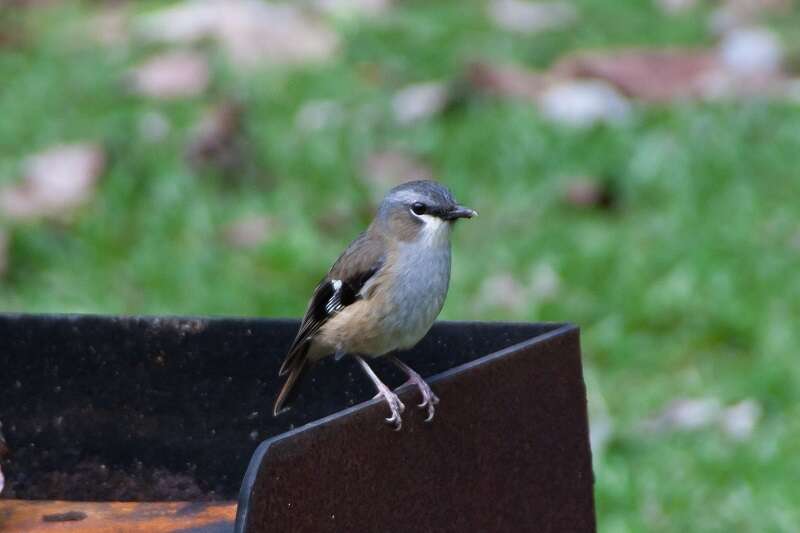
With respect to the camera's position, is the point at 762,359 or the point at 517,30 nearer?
the point at 762,359

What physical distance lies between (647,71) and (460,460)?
5.62 m

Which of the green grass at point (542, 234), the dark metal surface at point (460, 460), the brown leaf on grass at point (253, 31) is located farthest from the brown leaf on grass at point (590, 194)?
the dark metal surface at point (460, 460)

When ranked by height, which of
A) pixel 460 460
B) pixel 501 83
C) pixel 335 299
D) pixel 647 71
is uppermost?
pixel 460 460

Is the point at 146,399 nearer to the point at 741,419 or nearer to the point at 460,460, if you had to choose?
the point at 460,460

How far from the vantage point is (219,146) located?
7.65 meters

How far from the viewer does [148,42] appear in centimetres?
970

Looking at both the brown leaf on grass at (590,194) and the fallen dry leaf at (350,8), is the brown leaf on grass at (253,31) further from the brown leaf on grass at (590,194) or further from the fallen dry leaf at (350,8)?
the brown leaf on grass at (590,194)

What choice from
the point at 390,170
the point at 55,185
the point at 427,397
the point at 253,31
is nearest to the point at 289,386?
the point at 427,397

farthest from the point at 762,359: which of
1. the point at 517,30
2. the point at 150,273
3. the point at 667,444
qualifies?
the point at 517,30

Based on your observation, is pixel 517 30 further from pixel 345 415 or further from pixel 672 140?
pixel 345 415

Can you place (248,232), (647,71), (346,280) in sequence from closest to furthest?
1. (346,280)
2. (248,232)
3. (647,71)

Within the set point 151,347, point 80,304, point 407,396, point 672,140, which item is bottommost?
point 80,304

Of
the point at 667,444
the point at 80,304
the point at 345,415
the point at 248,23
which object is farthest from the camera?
the point at 248,23

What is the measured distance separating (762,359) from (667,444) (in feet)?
2.20
